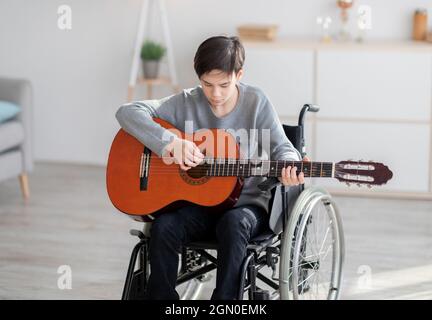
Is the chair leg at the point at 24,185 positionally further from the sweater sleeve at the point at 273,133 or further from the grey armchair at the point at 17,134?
the sweater sleeve at the point at 273,133

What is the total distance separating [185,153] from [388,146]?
232 cm

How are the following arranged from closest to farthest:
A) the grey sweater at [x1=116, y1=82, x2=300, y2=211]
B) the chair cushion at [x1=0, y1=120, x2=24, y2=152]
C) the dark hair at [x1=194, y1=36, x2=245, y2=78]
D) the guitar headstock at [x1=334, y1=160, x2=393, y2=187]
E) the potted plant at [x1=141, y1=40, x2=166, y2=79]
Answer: the guitar headstock at [x1=334, y1=160, x2=393, y2=187] < the dark hair at [x1=194, y1=36, x2=245, y2=78] < the grey sweater at [x1=116, y1=82, x2=300, y2=211] < the chair cushion at [x1=0, y1=120, x2=24, y2=152] < the potted plant at [x1=141, y1=40, x2=166, y2=79]

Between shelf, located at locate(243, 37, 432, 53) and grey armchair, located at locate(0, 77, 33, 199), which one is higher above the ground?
shelf, located at locate(243, 37, 432, 53)

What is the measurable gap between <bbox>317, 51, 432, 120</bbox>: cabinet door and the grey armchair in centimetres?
159

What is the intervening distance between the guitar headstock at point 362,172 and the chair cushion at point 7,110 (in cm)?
241

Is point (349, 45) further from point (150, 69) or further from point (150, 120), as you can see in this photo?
point (150, 120)

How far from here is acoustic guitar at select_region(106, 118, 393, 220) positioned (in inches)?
105

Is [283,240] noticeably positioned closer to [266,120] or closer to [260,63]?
[266,120]

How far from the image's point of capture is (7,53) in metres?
5.52

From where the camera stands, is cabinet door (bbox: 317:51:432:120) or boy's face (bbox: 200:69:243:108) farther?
cabinet door (bbox: 317:51:432:120)

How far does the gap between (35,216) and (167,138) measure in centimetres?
187

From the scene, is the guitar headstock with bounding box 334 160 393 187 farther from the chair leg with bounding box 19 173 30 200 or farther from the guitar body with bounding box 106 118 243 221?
the chair leg with bounding box 19 173 30 200

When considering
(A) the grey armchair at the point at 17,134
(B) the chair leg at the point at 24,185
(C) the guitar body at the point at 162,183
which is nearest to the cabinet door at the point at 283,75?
(A) the grey armchair at the point at 17,134

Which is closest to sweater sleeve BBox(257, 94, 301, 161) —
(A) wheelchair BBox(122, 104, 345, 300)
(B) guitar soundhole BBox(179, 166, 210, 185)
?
(A) wheelchair BBox(122, 104, 345, 300)
